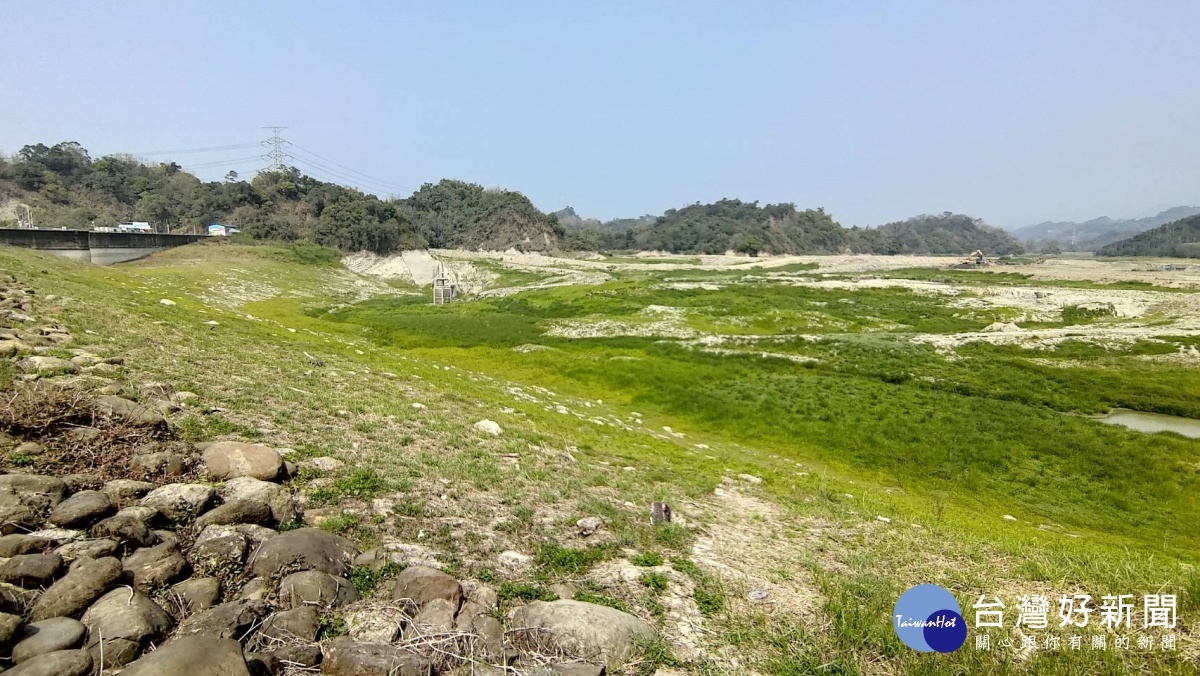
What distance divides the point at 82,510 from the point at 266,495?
1853mm

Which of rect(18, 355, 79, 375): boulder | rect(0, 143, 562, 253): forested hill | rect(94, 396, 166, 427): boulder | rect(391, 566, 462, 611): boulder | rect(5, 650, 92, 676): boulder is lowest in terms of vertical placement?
rect(391, 566, 462, 611): boulder

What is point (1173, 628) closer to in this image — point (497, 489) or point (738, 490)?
point (738, 490)

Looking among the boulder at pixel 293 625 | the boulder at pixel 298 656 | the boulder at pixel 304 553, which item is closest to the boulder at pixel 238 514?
the boulder at pixel 304 553

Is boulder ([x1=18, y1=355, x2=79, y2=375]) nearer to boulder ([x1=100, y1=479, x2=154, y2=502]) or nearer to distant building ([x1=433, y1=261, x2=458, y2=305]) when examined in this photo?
boulder ([x1=100, y1=479, x2=154, y2=502])

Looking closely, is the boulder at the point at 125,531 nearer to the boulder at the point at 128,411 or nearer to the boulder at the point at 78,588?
the boulder at the point at 78,588

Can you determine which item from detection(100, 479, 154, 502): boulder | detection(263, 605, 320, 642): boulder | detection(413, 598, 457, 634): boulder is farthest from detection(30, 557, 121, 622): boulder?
detection(413, 598, 457, 634): boulder

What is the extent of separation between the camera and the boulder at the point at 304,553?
235 inches

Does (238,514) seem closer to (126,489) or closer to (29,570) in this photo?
(126,489)

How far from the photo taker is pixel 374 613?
5.68m

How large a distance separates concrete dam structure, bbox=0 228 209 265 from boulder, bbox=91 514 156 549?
66405 millimetres

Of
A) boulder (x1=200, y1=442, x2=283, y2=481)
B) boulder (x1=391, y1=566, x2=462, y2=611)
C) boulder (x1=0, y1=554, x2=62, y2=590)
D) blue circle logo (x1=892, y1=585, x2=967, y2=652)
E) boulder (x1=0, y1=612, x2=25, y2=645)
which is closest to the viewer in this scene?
boulder (x1=0, y1=612, x2=25, y2=645)

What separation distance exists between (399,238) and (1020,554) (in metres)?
119

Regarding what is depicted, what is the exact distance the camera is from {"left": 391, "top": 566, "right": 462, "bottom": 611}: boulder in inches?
234

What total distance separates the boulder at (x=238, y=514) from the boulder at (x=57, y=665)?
7.74 ft
